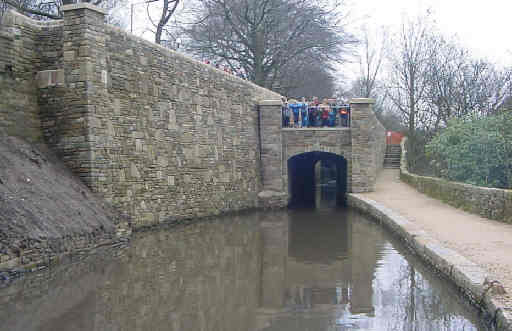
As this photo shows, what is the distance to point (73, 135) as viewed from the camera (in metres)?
10.2

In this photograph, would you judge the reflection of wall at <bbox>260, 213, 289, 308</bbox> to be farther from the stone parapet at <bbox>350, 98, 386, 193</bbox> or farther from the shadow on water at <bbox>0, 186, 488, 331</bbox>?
the stone parapet at <bbox>350, 98, 386, 193</bbox>

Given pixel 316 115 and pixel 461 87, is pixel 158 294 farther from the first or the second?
pixel 461 87

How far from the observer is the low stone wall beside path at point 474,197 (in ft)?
33.2

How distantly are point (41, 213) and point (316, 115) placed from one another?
11851 millimetres

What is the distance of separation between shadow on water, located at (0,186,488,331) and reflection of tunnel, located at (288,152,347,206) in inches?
→ 389

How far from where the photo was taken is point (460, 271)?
6.38m

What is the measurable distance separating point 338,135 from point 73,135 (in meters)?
10.0

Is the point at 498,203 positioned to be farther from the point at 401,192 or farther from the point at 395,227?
the point at 401,192

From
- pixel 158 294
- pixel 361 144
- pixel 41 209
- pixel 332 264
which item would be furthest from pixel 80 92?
pixel 361 144

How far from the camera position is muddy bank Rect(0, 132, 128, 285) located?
285 inches

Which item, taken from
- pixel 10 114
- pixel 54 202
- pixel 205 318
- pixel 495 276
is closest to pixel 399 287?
pixel 495 276

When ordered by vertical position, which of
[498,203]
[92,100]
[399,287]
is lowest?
[399,287]

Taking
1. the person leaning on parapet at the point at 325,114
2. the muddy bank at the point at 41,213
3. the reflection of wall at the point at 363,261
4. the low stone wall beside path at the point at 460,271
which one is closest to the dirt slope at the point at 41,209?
the muddy bank at the point at 41,213

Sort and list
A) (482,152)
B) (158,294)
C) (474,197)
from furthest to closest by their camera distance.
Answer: (482,152) < (474,197) < (158,294)
